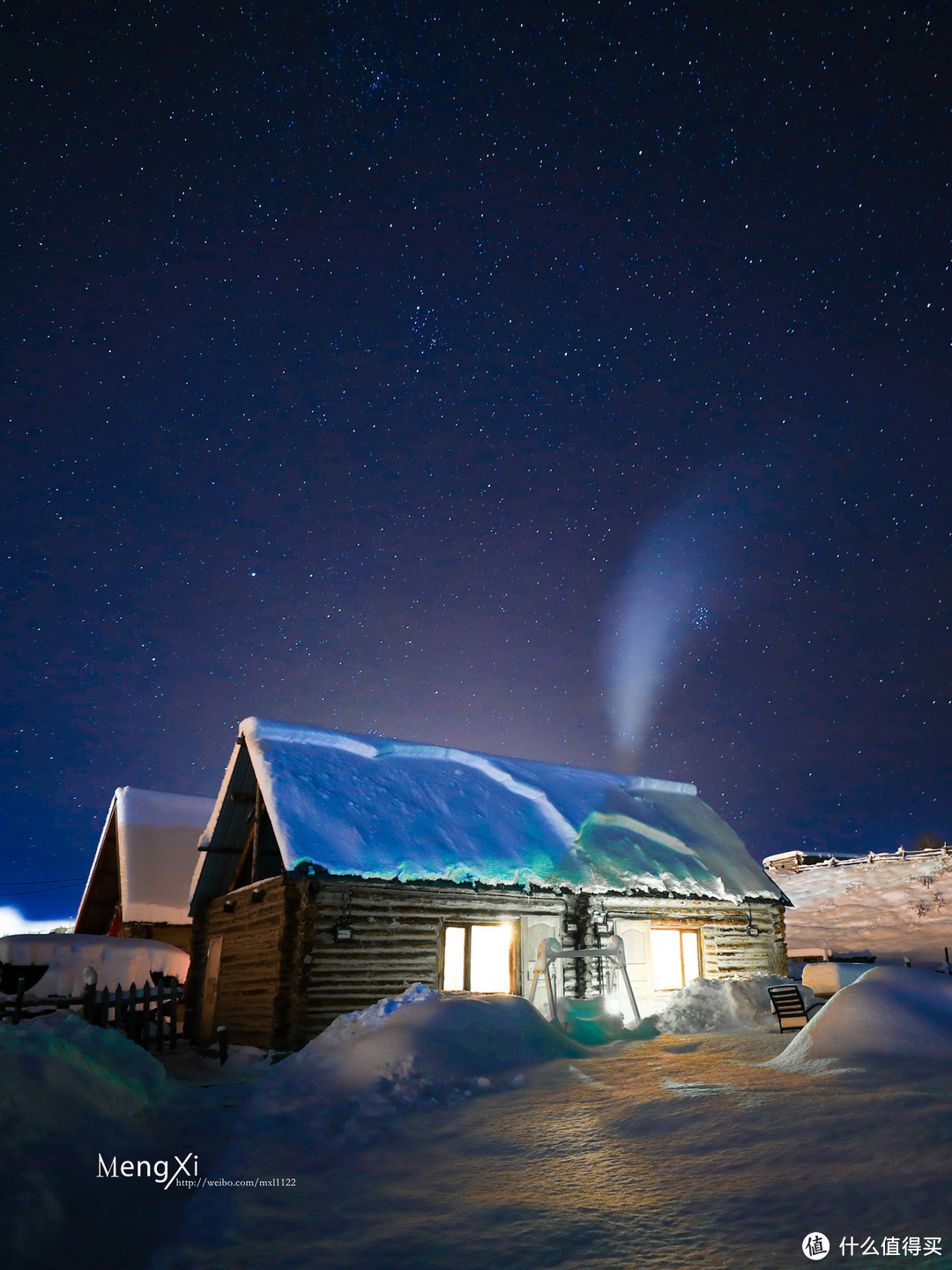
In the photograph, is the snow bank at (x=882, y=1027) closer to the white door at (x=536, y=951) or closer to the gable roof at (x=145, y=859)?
the white door at (x=536, y=951)

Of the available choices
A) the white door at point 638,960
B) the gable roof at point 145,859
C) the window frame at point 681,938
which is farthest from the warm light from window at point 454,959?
the gable roof at point 145,859

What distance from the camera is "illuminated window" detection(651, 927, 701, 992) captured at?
18453 mm

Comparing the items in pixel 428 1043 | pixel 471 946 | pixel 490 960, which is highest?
pixel 471 946

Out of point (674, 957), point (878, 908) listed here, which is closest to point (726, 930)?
point (674, 957)

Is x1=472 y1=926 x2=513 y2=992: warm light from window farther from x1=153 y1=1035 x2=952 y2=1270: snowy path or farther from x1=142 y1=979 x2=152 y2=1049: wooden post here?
x1=153 y1=1035 x2=952 y2=1270: snowy path

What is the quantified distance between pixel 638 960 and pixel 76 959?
1441 cm

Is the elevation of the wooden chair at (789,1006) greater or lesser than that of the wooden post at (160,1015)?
greater

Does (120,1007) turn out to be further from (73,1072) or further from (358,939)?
(73,1072)

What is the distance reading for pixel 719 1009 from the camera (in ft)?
46.6

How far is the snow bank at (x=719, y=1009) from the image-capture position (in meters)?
13.8

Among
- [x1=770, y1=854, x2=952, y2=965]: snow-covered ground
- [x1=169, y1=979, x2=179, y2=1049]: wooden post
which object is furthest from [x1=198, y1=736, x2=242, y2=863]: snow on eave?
[x1=770, y1=854, x2=952, y2=965]: snow-covered ground

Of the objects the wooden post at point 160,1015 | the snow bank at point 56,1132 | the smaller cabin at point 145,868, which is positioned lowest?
the wooden post at point 160,1015

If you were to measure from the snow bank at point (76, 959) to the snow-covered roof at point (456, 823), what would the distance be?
393 centimetres

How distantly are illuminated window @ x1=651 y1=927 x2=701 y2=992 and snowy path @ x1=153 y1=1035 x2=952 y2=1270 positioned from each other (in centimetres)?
1153
